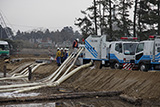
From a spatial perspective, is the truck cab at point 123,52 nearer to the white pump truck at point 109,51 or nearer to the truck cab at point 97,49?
the white pump truck at point 109,51

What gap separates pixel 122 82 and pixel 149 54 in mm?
4890

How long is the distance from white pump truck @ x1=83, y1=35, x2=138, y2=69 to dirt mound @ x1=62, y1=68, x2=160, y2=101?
2.20 meters

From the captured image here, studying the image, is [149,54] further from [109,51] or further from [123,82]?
[123,82]

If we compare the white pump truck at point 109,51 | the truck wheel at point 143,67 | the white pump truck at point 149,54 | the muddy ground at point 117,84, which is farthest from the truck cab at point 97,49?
the truck wheel at point 143,67

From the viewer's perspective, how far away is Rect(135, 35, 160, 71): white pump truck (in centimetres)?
1844

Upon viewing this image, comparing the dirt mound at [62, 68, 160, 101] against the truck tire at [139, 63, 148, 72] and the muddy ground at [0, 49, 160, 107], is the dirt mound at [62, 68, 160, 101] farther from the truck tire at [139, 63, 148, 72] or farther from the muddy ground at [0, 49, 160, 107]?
the truck tire at [139, 63, 148, 72]

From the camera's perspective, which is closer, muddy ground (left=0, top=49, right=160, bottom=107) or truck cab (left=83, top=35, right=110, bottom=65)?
muddy ground (left=0, top=49, right=160, bottom=107)

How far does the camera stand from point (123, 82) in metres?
14.8

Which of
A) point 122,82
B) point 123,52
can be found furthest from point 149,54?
point 122,82

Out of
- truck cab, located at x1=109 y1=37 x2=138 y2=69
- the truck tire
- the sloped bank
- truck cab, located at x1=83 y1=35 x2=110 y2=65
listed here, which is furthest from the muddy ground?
the truck tire

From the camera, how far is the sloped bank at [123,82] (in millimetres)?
12522

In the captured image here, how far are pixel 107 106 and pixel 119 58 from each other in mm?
9595

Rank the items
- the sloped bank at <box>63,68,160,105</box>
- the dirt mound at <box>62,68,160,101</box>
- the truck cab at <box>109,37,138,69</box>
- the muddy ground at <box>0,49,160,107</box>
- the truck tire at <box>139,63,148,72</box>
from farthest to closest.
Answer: the truck cab at <box>109,37,138,69</box> < the truck tire at <box>139,63,148,72</box> < the dirt mound at <box>62,68,160,101</box> < the sloped bank at <box>63,68,160,105</box> < the muddy ground at <box>0,49,160,107</box>

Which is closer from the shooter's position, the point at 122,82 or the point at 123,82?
the point at 123,82
